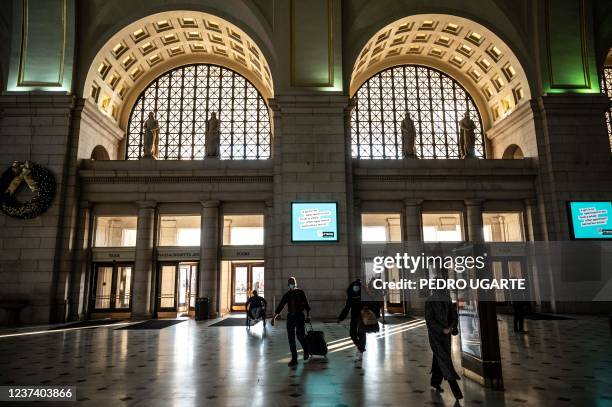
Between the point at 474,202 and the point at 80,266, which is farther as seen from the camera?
the point at 474,202

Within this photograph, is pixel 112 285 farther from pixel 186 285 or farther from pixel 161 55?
pixel 161 55

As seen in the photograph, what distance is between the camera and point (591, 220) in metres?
17.9

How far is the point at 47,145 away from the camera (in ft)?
57.7

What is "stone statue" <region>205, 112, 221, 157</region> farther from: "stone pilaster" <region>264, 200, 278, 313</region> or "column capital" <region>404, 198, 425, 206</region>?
"column capital" <region>404, 198, 425, 206</region>

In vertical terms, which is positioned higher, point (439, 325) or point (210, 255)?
point (210, 255)

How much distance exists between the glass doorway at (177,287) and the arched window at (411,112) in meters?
11.2

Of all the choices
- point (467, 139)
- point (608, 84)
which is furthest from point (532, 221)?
point (608, 84)

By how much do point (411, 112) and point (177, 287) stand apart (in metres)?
16.2

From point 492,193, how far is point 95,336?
57.7 ft

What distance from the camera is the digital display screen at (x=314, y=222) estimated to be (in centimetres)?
1667

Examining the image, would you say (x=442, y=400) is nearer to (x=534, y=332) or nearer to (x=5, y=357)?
(x=534, y=332)

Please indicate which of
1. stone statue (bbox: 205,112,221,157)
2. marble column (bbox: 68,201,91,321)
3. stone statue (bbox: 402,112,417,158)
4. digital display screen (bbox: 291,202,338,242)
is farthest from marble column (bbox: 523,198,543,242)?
marble column (bbox: 68,201,91,321)

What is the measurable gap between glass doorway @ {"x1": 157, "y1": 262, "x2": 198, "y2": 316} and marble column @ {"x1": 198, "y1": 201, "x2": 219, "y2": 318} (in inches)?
36.6

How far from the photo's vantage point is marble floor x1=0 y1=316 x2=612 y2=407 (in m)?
5.39
